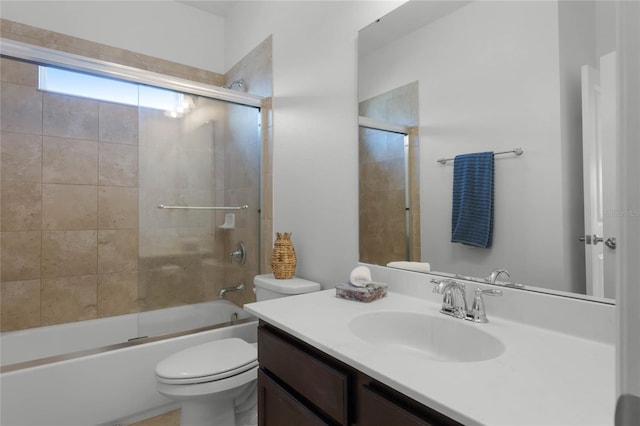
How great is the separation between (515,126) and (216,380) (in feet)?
4.76

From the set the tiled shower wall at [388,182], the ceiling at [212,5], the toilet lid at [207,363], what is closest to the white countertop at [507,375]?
the tiled shower wall at [388,182]

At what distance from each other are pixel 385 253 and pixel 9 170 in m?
2.29

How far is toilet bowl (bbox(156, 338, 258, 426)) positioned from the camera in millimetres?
1408

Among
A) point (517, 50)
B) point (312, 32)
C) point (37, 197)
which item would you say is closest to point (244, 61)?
point (312, 32)

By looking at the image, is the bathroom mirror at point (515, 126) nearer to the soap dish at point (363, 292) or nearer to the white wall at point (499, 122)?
the white wall at point (499, 122)

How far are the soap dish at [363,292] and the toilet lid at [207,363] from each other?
586 millimetres

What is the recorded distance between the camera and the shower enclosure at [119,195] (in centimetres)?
212

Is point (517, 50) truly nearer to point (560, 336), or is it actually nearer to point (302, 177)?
point (560, 336)

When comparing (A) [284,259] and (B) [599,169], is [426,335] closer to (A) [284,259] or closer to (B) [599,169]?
(B) [599,169]

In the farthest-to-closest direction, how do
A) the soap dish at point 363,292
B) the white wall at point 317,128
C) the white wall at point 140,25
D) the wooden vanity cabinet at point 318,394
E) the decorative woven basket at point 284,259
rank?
the white wall at point 140,25 → the decorative woven basket at point 284,259 → the white wall at point 317,128 → the soap dish at point 363,292 → the wooden vanity cabinet at point 318,394

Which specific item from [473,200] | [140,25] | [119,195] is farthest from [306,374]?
[140,25]

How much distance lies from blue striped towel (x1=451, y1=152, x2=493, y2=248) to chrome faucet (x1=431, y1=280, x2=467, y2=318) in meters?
0.16

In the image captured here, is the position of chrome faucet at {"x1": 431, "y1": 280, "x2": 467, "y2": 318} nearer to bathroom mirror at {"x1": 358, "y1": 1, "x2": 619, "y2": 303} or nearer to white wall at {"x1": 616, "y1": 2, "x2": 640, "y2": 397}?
bathroom mirror at {"x1": 358, "y1": 1, "x2": 619, "y2": 303}

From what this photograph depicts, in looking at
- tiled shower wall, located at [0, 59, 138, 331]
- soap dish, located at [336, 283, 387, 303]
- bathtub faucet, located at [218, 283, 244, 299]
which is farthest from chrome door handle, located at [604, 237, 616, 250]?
tiled shower wall, located at [0, 59, 138, 331]
